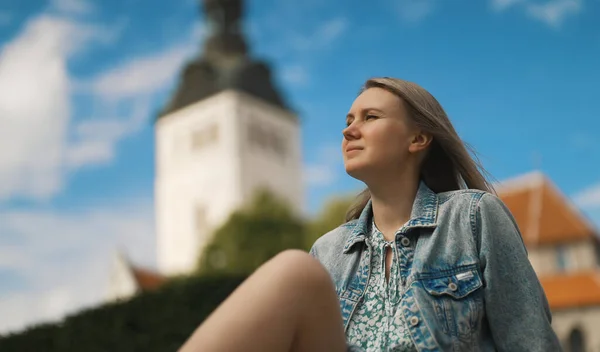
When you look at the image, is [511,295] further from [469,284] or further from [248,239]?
[248,239]

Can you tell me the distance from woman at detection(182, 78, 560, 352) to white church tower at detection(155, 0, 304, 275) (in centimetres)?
4422

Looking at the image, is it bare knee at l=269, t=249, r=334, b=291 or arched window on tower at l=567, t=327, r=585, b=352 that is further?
arched window on tower at l=567, t=327, r=585, b=352

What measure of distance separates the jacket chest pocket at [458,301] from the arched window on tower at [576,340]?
85.2 feet

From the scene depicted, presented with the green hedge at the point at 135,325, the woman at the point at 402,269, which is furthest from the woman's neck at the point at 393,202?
the green hedge at the point at 135,325

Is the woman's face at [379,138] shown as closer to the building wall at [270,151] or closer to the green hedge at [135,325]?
the green hedge at [135,325]

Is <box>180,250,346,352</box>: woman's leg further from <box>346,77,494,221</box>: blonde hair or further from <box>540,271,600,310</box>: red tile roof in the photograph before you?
<box>540,271,600,310</box>: red tile roof

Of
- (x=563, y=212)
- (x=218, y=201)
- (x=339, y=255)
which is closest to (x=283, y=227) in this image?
(x=563, y=212)

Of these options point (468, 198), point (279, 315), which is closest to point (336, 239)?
point (468, 198)

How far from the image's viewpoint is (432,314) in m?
2.13

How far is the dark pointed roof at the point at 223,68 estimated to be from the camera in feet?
163

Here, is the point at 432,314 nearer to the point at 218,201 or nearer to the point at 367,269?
the point at 367,269

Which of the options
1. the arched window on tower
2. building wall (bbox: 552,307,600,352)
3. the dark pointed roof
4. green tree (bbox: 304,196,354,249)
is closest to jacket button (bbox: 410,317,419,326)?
building wall (bbox: 552,307,600,352)

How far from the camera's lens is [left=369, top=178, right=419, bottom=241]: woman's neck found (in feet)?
8.00

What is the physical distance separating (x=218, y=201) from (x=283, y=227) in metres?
15.0
